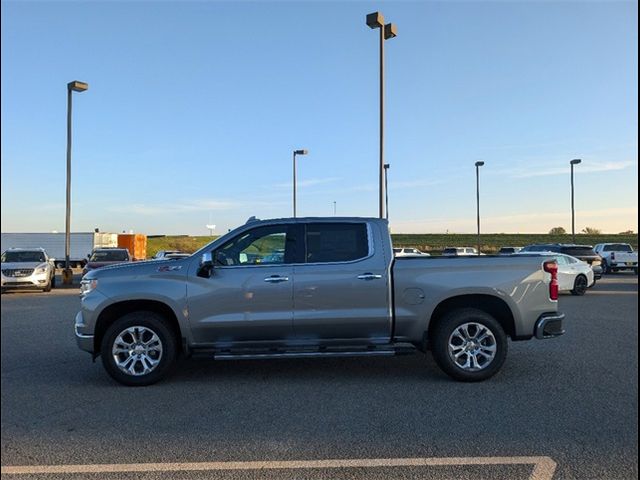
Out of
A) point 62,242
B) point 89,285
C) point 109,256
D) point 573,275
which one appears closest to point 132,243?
point 62,242

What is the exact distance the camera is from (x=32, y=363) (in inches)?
275

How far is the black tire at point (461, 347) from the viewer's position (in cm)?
642

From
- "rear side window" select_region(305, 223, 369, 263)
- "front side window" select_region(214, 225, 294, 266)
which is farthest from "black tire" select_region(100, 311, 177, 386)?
"rear side window" select_region(305, 223, 369, 263)

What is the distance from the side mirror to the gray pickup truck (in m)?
0.01

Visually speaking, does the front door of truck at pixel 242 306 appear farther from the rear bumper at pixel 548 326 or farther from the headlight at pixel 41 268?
the headlight at pixel 41 268

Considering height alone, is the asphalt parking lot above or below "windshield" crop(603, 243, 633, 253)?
below

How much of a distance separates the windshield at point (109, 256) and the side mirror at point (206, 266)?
56.2 ft

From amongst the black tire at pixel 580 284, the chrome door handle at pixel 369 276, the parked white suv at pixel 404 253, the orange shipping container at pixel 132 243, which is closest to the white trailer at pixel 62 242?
the orange shipping container at pixel 132 243

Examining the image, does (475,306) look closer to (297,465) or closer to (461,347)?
(461,347)

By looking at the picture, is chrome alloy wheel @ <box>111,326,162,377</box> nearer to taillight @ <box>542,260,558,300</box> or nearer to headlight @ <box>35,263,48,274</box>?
taillight @ <box>542,260,558,300</box>

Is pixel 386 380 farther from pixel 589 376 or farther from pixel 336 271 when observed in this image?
pixel 589 376

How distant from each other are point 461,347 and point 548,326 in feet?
3.46

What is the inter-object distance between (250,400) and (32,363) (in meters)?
3.17

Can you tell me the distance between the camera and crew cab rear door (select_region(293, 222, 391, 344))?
21.1 feet
